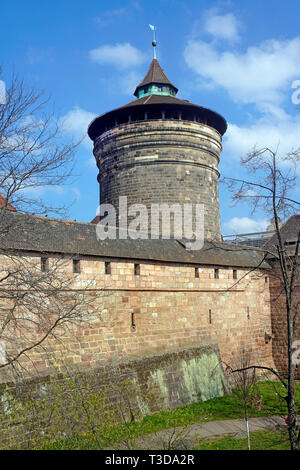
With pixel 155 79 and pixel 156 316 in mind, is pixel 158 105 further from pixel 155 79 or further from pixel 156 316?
pixel 156 316

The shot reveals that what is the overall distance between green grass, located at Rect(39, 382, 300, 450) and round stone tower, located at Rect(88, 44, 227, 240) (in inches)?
314

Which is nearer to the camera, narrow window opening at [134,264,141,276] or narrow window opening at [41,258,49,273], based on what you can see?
narrow window opening at [41,258,49,273]

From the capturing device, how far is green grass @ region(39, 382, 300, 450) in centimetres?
903

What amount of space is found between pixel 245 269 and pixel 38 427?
10340 mm

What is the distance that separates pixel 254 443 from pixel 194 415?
2132 mm

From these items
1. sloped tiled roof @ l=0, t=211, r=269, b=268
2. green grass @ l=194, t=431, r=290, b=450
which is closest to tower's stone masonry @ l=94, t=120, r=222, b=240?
sloped tiled roof @ l=0, t=211, r=269, b=268

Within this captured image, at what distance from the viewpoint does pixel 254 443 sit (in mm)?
10070

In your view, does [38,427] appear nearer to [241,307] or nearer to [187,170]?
[241,307]

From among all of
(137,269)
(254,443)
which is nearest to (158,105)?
(137,269)

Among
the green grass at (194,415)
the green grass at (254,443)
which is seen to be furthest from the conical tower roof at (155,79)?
the green grass at (254,443)

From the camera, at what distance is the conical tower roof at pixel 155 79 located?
2311 centimetres

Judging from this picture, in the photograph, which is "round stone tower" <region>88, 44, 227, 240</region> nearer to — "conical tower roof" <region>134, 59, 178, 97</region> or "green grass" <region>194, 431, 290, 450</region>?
"conical tower roof" <region>134, 59, 178, 97</region>

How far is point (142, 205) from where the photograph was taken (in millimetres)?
19594
